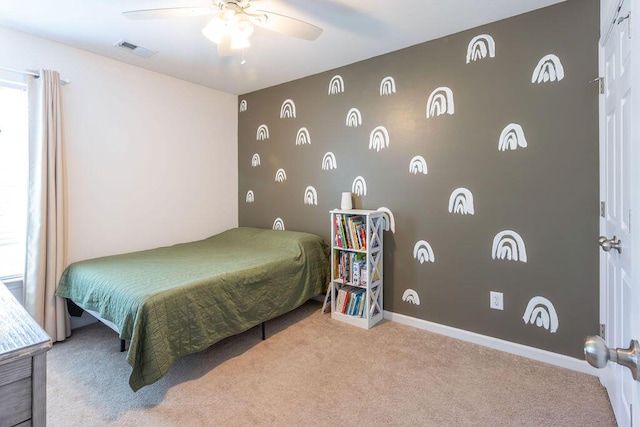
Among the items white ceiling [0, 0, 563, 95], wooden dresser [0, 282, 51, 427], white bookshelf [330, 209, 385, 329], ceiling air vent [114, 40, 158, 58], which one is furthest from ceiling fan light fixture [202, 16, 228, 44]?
wooden dresser [0, 282, 51, 427]

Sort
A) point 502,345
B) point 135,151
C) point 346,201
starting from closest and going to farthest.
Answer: point 502,345
point 346,201
point 135,151

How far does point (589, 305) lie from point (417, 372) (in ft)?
3.77

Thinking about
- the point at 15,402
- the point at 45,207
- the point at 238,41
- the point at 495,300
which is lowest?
the point at 495,300

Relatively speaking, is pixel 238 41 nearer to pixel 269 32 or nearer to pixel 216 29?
pixel 216 29

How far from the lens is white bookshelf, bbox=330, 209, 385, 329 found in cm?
261

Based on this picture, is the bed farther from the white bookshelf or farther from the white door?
the white door

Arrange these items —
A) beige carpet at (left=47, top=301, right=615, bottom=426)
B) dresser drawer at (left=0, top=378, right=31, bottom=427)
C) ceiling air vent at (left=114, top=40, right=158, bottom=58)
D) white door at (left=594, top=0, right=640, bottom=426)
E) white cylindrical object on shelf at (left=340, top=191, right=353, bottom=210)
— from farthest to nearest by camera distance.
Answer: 1. white cylindrical object on shelf at (left=340, top=191, right=353, bottom=210)
2. ceiling air vent at (left=114, top=40, right=158, bottom=58)
3. beige carpet at (left=47, top=301, right=615, bottom=426)
4. white door at (left=594, top=0, right=640, bottom=426)
5. dresser drawer at (left=0, top=378, right=31, bottom=427)

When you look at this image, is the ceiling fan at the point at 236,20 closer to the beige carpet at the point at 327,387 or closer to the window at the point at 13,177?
the window at the point at 13,177

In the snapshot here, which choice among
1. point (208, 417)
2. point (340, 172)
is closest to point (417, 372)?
point (208, 417)

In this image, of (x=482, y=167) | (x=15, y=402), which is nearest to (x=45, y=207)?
(x=15, y=402)

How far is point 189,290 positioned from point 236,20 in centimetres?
160

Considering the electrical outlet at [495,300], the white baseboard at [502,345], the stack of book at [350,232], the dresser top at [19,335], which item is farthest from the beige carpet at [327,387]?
the dresser top at [19,335]

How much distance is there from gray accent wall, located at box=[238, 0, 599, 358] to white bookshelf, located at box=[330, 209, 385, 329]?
0.48 ft

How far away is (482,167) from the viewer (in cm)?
230
